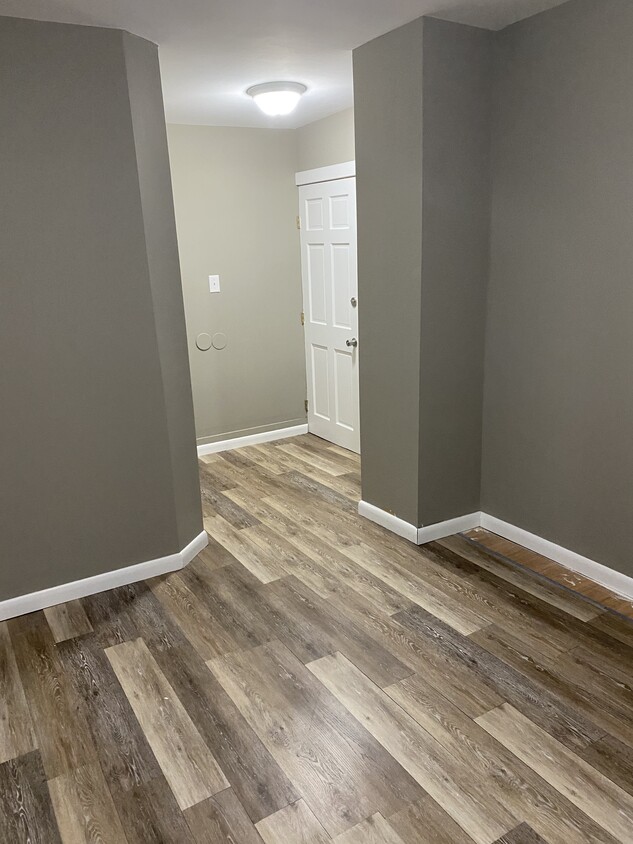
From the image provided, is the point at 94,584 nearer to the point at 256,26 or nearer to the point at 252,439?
the point at 252,439

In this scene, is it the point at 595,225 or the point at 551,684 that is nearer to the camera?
the point at 551,684

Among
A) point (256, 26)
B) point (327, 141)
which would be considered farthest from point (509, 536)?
point (327, 141)

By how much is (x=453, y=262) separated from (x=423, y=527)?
4.23 feet

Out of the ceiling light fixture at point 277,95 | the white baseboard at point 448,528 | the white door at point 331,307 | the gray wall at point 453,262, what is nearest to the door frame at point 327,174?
the white door at point 331,307

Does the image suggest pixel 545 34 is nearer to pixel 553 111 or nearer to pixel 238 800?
pixel 553 111

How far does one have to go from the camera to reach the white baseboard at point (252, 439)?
4.85 meters

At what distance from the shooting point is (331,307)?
4.71 meters

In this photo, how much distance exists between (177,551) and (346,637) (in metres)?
0.99

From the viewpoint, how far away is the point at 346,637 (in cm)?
253

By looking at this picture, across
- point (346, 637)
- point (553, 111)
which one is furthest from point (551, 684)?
point (553, 111)

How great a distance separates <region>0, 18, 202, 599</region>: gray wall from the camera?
2.47 metres

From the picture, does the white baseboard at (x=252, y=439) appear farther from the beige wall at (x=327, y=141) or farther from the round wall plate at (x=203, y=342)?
the beige wall at (x=327, y=141)

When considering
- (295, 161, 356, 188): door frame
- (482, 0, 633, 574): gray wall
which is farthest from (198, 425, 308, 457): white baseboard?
(482, 0, 633, 574): gray wall

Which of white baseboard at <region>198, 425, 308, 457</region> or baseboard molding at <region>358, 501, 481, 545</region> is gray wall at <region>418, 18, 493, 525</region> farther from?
white baseboard at <region>198, 425, 308, 457</region>
